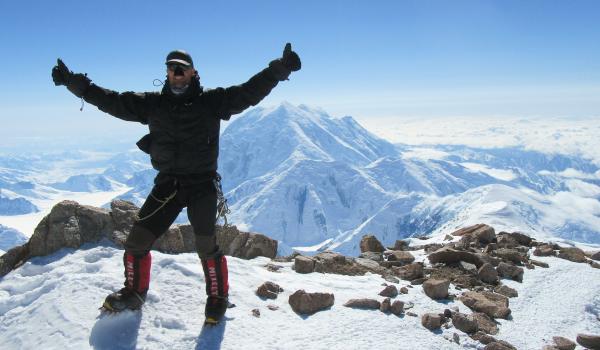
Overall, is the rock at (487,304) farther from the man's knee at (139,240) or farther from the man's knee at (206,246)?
the man's knee at (139,240)

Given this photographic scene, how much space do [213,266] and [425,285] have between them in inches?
191

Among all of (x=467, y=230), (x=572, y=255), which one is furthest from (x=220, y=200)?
(x=467, y=230)

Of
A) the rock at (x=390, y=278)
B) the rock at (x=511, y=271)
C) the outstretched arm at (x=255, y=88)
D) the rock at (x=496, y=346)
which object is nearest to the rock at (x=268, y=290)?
the rock at (x=390, y=278)

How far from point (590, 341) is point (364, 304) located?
4149mm

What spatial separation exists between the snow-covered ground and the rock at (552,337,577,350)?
0.19m

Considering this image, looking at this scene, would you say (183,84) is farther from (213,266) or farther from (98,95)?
(213,266)

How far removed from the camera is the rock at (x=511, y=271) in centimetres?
1203

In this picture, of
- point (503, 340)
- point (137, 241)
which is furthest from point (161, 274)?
point (503, 340)

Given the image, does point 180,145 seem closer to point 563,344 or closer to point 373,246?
point 563,344

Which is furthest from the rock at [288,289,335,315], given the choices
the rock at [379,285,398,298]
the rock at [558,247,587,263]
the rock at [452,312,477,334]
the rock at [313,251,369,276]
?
the rock at [558,247,587,263]

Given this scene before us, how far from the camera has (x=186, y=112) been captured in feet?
24.8

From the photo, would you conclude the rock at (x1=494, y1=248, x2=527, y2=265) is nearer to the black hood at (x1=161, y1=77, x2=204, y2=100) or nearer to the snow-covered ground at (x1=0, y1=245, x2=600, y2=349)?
the snow-covered ground at (x1=0, y1=245, x2=600, y2=349)

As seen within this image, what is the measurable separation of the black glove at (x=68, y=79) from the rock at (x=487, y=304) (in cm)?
844

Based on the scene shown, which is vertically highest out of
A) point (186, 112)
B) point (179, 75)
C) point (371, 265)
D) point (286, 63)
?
point (286, 63)
